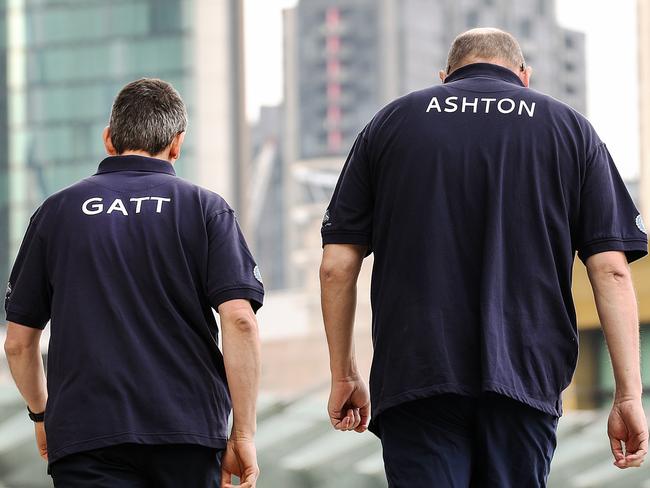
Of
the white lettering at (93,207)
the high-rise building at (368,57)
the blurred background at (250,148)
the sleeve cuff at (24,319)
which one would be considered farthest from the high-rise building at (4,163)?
the white lettering at (93,207)

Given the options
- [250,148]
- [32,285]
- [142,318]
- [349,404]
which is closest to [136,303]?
[142,318]

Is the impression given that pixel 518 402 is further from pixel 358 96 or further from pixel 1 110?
pixel 358 96

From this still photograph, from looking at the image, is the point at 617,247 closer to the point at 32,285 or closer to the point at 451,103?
the point at 451,103

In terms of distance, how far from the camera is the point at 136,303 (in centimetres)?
390

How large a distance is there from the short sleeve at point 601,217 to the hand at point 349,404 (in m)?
0.76

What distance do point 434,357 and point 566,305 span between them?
15.4 inches

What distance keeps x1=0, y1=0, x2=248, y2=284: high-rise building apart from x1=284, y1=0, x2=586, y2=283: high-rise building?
98.3 feet

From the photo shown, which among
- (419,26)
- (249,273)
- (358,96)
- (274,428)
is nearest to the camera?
(249,273)

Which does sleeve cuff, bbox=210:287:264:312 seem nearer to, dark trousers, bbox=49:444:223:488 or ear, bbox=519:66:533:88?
dark trousers, bbox=49:444:223:488

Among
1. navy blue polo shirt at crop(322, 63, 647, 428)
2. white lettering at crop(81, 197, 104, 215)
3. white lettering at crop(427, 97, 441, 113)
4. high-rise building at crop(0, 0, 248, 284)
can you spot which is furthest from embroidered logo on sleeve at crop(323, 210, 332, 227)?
high-rise building at crop(0, 0, 248, 284)

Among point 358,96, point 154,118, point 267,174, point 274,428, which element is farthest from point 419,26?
point 154,118

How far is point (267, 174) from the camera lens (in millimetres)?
127312

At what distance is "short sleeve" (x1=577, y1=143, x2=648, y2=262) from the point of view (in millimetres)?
3928

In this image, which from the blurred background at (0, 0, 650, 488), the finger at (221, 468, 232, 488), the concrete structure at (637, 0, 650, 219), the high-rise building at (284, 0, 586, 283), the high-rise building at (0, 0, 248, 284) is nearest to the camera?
the finger at (221, 468, 232, 488)
